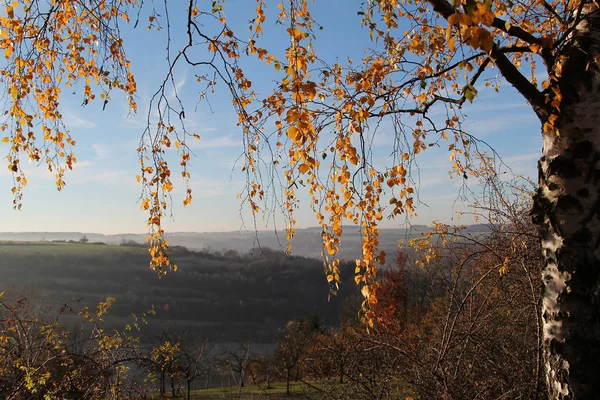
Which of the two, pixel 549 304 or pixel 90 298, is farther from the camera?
pixel 90 298

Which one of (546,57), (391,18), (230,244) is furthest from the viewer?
(230,244)

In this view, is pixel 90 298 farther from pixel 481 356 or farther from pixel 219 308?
pixel 481 356

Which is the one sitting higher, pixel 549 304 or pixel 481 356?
pixel 549 304

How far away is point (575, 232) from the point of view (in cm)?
214

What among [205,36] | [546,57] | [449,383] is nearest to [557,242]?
[546,57]

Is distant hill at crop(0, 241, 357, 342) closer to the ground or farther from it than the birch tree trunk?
closer to the ground

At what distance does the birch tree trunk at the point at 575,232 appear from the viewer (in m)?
2.11

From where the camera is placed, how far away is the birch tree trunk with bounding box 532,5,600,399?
2113 millimetres

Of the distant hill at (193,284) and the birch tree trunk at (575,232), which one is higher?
the birch tree trunk at (575,232)

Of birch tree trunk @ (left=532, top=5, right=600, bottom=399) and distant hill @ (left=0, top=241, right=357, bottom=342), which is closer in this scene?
birch tree trunk @ (left=532, top=5, right=600, bottom=399)

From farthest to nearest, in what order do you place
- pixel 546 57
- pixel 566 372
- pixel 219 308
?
pixel 219 308 < pixel 546 57 < pixel 566 372

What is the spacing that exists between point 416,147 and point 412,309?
2810 centimetres

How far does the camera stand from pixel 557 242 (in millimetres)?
2205

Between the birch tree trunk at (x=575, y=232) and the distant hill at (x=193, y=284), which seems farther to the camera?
the distant hill at (x=193, y=284)
